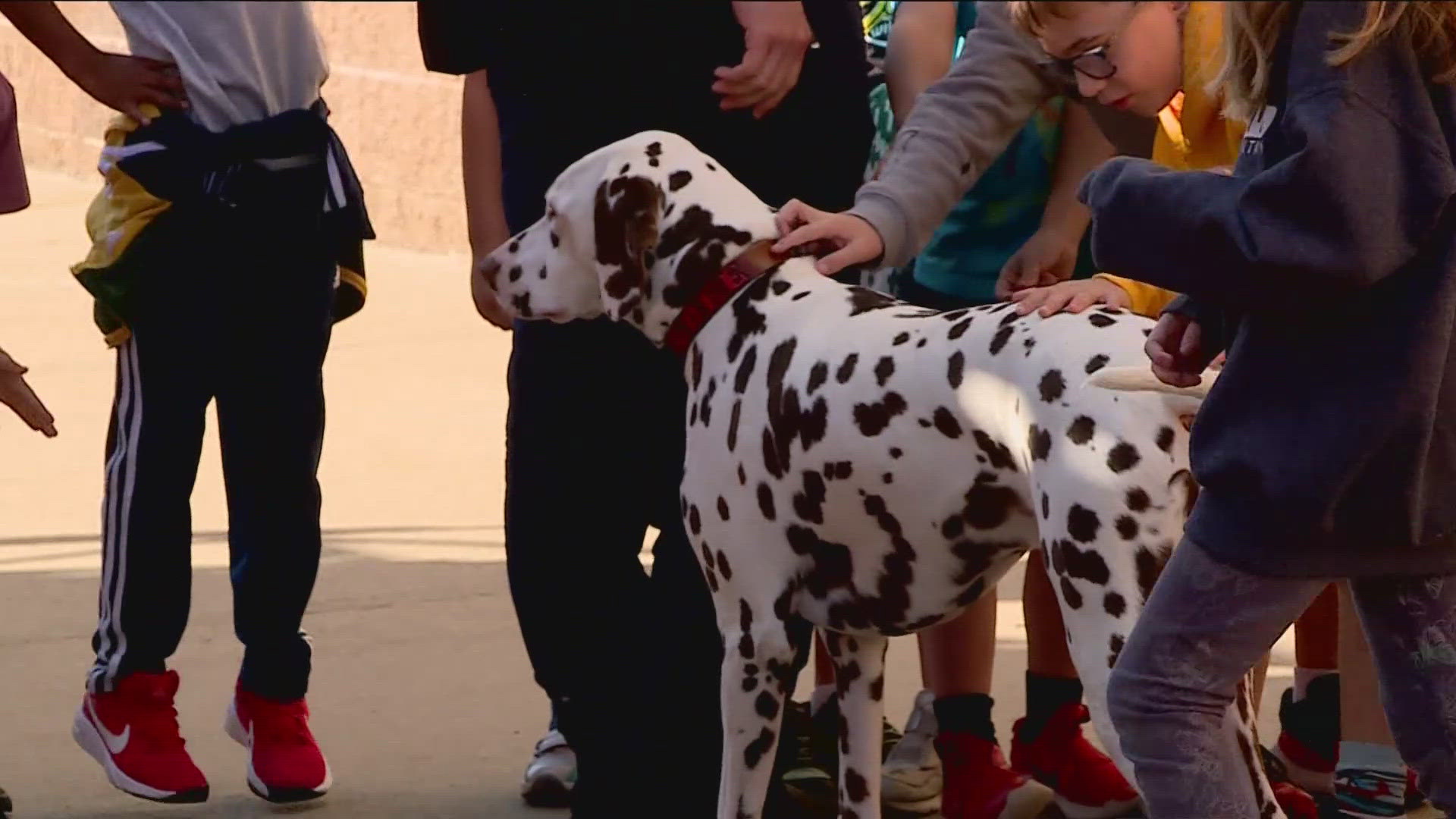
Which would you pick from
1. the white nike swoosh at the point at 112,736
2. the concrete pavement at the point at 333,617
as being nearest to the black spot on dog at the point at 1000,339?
the concrete pavement at the point at 333,617

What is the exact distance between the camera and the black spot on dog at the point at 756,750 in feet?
10.3

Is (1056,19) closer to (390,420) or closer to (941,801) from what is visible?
(941,801)

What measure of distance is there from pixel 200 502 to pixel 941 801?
1794mm

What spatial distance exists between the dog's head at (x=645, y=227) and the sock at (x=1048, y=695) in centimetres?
98

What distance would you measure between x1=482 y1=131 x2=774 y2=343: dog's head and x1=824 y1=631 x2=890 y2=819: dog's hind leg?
0.52 meters

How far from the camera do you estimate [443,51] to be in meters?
3.68

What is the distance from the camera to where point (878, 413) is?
2938mm

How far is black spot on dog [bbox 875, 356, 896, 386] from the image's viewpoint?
2939 millimetres

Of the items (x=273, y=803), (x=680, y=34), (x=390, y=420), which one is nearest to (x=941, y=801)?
(x=273, y=803)

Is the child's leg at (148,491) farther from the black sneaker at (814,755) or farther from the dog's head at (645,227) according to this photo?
the black sneaker at (814,755)

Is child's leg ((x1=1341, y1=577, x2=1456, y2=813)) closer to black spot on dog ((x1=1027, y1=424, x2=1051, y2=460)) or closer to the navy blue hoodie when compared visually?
the navy blue hoodie

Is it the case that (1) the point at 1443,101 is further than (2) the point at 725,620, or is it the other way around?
(2) the point at 725,620

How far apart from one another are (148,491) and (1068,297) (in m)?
1.55

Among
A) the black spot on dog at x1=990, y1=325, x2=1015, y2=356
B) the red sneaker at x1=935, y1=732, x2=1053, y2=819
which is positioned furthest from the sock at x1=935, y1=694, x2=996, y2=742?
the black spot on dog at x1=990, y1=325, x2=1015, y2=356
